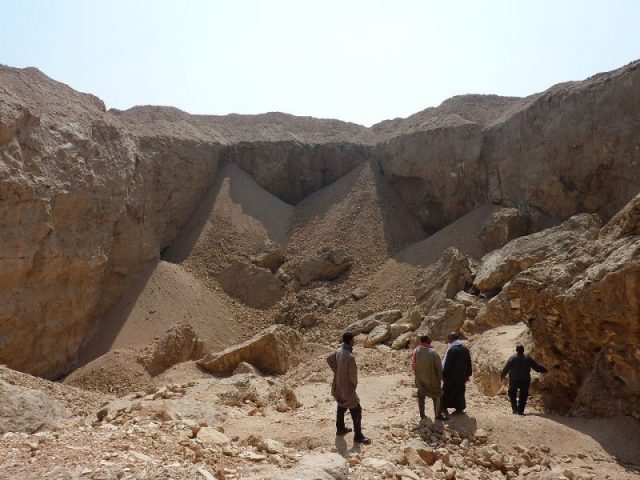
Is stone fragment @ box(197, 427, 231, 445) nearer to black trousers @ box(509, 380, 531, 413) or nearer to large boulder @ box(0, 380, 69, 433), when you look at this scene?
large boulder @ box(0, 380, 69, 433)

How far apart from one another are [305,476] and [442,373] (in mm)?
2923

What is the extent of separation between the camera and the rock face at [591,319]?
6418mm

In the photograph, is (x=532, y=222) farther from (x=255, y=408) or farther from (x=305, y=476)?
(x=305, y=476)

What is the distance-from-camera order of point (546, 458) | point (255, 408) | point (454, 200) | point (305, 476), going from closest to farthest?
point (305, 476), point (546, 458), point (255, 408), point (454, 200)

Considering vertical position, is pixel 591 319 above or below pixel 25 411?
above

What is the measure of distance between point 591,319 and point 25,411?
669 centimetres

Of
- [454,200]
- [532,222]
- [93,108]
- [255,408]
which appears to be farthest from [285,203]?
[255,408]

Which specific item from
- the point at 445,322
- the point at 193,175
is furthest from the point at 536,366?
the point at 193,175

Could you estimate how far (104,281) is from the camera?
58.0 ft

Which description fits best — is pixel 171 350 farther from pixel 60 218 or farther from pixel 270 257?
pixel 270 257

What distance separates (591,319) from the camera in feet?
22.4

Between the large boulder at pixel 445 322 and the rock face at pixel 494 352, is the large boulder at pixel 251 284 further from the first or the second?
the rock face at pixel 494 352

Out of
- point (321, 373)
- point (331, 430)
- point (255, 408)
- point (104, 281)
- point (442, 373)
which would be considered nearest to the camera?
point (331, 430)

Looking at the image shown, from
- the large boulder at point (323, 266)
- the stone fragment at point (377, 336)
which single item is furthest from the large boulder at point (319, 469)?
the large boulder at point (323, 266)
